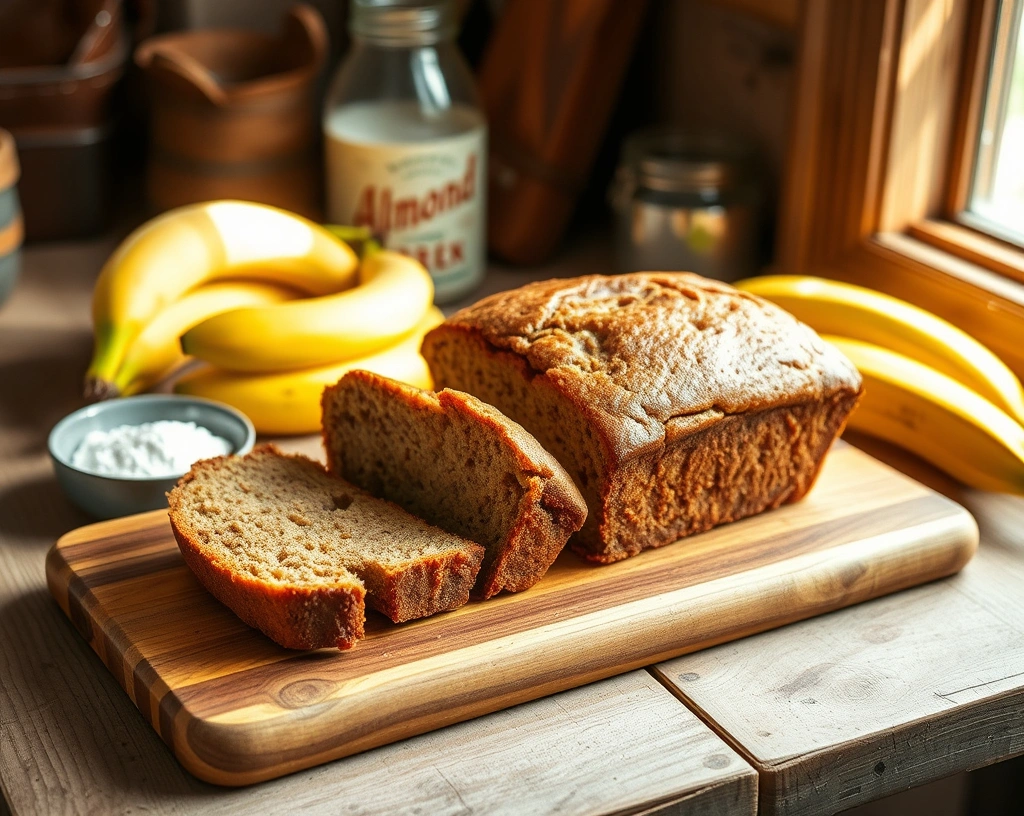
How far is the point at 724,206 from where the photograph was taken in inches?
79.0

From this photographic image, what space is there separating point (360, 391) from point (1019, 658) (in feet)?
2.34

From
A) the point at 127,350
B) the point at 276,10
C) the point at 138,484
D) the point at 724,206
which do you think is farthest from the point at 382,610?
the point at 276,10

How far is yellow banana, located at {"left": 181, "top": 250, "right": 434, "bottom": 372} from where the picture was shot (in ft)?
5.12

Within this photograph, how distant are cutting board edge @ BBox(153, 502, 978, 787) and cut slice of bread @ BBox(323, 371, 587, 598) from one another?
0.10 m

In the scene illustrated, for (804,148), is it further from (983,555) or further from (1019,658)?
(1019,658)

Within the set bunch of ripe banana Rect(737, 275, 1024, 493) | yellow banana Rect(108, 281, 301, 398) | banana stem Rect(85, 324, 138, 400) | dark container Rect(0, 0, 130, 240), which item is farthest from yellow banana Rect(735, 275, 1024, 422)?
dark container Rect(0, 0, 130, 240)

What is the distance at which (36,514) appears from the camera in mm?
1482

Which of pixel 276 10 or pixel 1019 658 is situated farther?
pixel 276 10

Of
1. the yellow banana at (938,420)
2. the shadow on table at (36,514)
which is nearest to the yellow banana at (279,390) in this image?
the shadow on table at (36,514)

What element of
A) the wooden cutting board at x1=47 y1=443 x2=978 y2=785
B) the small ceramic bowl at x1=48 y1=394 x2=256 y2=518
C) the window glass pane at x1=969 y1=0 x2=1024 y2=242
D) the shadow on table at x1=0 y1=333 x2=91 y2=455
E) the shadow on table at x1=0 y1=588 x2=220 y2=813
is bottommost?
the shadow on table at x1=0 y1=588 x2=220 y2=813

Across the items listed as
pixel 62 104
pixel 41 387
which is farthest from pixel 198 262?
pixel 62 104

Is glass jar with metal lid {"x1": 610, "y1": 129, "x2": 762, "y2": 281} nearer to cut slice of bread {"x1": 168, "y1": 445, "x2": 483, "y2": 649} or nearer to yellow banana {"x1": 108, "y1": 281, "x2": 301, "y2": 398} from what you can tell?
yellow banana {"x1": 108, "y1": 281, "x2": 301, "y2": 398}

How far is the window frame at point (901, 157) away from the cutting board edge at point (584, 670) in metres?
0.43

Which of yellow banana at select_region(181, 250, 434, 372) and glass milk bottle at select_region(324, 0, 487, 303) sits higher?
glass milk bottle at select_region(324, 0, 487, 303)
